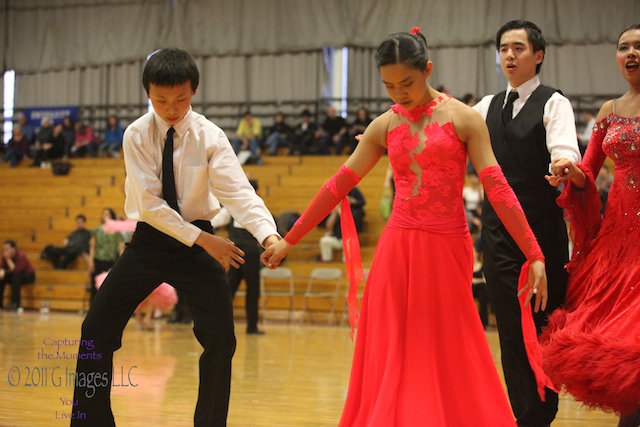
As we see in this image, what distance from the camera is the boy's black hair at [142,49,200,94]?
11.0 feet

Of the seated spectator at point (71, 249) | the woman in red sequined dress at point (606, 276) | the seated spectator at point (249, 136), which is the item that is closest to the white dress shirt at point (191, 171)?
the woman in red sequined dress at point (606, 276)

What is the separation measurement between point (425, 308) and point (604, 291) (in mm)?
911

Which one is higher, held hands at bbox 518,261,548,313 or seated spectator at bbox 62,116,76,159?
seated spectator at bbox 62,116,76,159

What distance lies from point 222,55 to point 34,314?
27.0 feet

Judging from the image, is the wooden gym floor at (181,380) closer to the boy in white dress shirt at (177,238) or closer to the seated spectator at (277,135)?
the boy in white dress shirt at (177,238)

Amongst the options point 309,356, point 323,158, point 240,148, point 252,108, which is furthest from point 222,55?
point 309,356

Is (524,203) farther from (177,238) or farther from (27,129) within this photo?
(27,129)

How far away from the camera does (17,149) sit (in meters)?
18.1

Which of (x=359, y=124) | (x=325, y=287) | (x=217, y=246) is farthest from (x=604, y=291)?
(x=359, y=124)

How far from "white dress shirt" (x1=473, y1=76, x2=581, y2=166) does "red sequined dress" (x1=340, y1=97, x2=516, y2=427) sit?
0.60m

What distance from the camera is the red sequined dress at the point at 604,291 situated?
10.7 ft

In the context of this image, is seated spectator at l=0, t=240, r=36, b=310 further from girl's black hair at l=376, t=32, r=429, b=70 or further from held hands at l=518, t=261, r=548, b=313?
held hands at l=518, t=261, r=548, b=313

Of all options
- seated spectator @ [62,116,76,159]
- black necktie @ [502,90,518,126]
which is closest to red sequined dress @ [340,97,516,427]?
black necktie @ [502,90,518,126]

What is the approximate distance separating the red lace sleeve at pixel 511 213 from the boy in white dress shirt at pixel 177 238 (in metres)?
0.96
